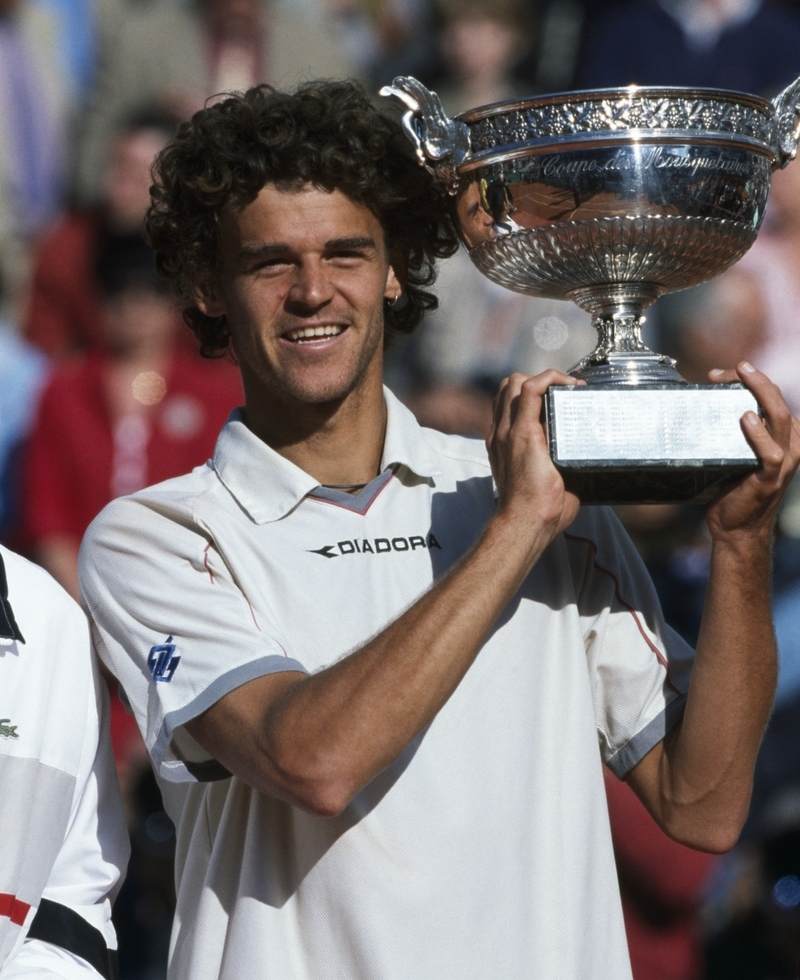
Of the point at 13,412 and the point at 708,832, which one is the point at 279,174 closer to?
the point at 708,832

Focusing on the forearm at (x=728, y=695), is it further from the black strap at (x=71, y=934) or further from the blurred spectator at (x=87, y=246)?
the blurred spectator at (x=87, y=246)

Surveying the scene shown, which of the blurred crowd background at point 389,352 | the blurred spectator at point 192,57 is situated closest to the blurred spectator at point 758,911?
the blurred crowd background at point 389,352

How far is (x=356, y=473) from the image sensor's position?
2770 mm

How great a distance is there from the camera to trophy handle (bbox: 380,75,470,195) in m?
2.59

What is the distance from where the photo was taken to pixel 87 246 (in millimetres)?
6000

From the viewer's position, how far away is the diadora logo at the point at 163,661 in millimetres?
2486

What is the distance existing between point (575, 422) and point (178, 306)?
3.62 ft

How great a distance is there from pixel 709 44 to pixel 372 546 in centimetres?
387

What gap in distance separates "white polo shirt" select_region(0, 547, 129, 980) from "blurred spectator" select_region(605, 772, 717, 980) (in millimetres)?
2609

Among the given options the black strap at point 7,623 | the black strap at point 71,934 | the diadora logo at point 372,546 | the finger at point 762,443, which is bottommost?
the black strap at point 71,934

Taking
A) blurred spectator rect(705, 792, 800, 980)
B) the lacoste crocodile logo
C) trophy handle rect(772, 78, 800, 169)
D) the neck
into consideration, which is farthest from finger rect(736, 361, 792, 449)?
blurred spectator rect(705, 792, 800, 980)

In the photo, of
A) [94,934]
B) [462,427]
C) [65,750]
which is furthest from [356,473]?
[462,427]

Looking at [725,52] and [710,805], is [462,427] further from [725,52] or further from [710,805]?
[710,805]

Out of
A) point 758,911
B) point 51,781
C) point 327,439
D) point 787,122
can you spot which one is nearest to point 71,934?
point 51,781
